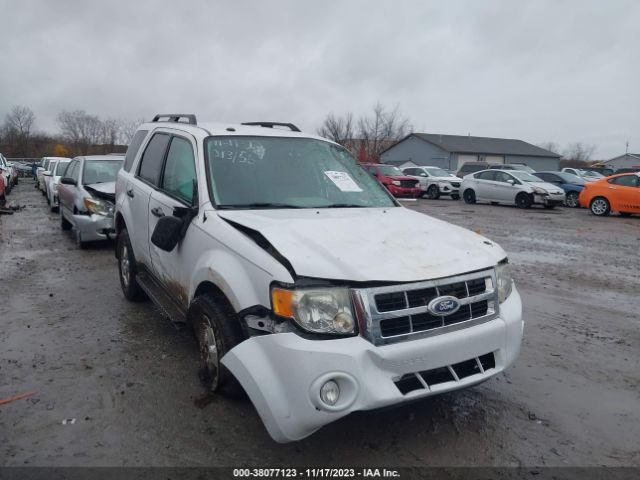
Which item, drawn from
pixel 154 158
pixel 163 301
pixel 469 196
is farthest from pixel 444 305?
pixel 469 196

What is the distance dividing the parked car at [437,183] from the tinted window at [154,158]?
834 inches

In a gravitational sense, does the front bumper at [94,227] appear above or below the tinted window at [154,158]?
below

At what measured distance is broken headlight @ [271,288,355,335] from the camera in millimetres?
2541

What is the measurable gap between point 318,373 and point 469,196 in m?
21.1

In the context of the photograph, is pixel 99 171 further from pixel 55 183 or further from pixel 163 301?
pixel 163 301

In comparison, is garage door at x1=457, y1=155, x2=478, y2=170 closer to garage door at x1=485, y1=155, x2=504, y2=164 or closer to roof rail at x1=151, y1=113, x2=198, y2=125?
garage door at x1=485, y1=155, x2=504, y2=164

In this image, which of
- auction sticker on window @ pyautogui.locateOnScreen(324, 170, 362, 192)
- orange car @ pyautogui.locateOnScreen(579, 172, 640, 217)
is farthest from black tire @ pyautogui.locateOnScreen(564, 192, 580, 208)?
auction sticker on window @ pyautogui.locateOnScreen(324, 170, 362, 192)

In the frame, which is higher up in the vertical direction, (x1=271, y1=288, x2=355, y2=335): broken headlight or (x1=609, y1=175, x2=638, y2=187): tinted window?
(x1=609, y1=175, x2=638, y2=187): tinted window

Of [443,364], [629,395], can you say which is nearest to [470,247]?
[443,364]

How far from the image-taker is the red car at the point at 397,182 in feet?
78.3

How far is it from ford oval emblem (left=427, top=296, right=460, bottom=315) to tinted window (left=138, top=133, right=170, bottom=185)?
2985mm

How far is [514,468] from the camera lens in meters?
2.76

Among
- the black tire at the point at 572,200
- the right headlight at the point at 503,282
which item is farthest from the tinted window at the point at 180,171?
the black tire at the point at 572,200

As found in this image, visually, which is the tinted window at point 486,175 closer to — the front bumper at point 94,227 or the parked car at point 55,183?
the parked car at point 55,183
